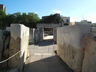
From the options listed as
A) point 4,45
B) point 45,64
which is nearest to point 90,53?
point 45,64

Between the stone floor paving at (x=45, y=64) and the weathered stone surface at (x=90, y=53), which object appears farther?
the stone floor paving at (x=45, y=64)

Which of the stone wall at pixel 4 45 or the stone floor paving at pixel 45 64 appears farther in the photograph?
the stone floor paving at pixel 45 64

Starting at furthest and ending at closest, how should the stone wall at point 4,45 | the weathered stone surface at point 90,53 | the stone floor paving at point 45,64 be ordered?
the stone floor paving at point 45,64 < the stone wall at point 4,45 < the weathered stone surface at point 90,53

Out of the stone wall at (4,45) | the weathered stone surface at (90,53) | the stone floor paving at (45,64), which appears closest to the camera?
the weathered stone surface at (90,53)

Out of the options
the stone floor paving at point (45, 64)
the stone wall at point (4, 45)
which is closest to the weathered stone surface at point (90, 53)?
the stone floor paving at point (45, 64)

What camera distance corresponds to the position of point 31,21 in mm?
34406

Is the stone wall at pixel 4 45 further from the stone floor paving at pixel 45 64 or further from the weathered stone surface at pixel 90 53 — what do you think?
the weathered stone surface at pixel 90 53

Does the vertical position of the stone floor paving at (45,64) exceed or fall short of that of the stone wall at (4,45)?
it falls short

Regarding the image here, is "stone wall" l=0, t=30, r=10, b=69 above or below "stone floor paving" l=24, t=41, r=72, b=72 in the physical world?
above

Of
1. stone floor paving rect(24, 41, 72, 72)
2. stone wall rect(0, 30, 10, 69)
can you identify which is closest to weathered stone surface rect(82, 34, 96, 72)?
stone floor paving rect(24, 41, 72, 72)

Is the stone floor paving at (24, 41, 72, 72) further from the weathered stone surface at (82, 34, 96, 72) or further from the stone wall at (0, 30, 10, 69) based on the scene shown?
the weathered stone surface at (82, 34, 96, 72)

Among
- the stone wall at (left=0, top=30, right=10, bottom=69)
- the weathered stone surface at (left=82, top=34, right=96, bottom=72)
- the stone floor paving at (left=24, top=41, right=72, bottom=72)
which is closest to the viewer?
the weathered stone surface at (left=82, top=34, right=96, bottom=72)

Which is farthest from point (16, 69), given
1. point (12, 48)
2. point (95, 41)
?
Result: point (95, 41)

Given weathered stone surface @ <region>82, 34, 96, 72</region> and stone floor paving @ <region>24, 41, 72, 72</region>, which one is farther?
stone floor paving @ <region>24, 41, 72, 72</region>
